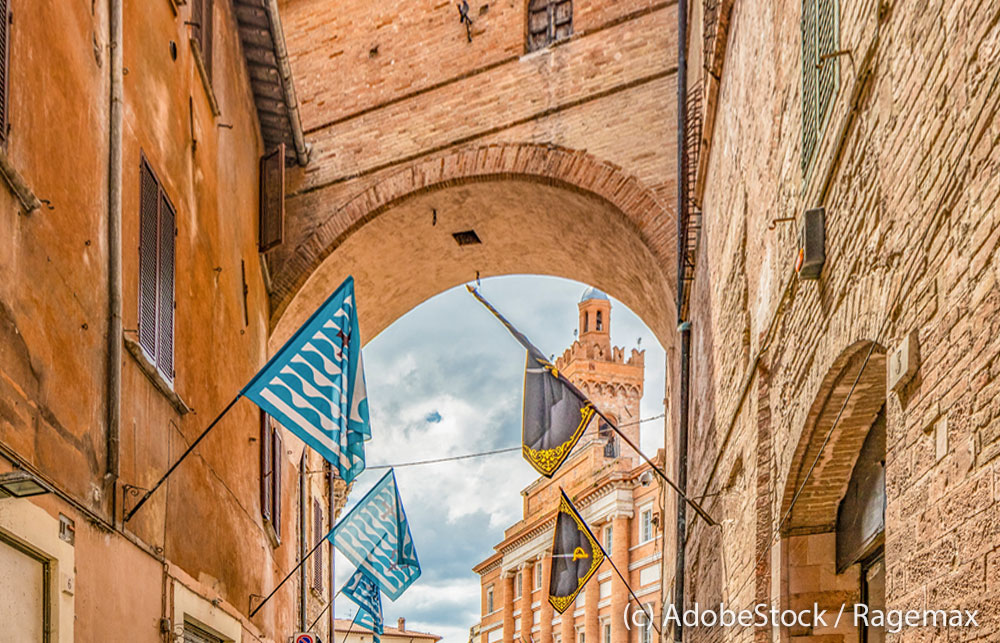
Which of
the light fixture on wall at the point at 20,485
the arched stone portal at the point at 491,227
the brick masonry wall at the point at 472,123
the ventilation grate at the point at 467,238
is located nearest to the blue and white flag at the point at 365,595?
the arched stone portal at the point at 491,227

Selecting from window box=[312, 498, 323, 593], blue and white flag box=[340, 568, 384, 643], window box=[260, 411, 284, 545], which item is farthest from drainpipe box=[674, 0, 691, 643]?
window box=[312, 498, 323, 593]

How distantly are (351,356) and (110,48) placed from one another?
2482 millimetres

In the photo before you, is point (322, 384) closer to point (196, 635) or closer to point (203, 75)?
point (196, 635)

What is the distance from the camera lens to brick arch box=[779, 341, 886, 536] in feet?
17.3

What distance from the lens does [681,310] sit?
13.1 meters

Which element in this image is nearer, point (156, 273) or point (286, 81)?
point (156, 273)

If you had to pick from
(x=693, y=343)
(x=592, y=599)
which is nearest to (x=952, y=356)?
(x=693, y=343)

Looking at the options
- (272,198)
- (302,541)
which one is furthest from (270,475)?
(302,541)

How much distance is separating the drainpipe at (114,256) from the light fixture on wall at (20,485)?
187cm

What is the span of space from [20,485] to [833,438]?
11.8 feet

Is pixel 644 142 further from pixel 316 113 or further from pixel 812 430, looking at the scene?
pixel 812 430

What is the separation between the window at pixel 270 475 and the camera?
44.7 feet

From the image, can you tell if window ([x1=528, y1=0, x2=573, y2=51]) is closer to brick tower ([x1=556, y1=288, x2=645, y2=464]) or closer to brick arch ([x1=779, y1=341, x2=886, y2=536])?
brick arch ([x1=779, y1=341, x2=886, y2=536])

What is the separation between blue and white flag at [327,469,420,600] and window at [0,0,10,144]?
9.02 metres
